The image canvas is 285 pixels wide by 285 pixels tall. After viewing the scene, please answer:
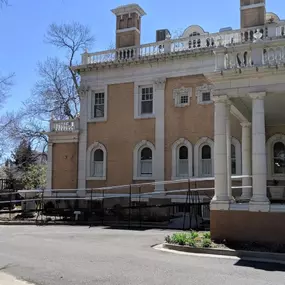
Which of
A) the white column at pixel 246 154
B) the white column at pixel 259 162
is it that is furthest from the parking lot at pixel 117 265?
the white column at pixel 246 154

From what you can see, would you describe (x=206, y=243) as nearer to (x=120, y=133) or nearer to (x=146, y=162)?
(x=146, y=162)

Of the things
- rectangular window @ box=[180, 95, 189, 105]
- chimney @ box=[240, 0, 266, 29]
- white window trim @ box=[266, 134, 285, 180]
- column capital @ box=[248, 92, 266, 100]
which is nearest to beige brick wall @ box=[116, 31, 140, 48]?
rectangular window @ box=[180, 95, 189, 105]

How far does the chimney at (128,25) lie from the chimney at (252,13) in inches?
274

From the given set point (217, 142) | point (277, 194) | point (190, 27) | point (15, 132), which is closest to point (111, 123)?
point (190, 27)

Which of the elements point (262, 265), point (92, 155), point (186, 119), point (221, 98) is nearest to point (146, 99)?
point (186, 119)

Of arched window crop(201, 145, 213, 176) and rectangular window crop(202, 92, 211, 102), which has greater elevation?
rectangular window crop(202, 92, 211, 102)

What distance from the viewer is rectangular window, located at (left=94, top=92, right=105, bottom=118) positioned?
25547 millimetres

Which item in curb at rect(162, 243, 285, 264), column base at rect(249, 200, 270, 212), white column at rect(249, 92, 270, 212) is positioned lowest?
curb at rect(162, 243, 285, 264)

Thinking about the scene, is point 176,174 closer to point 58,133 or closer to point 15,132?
point 58,133

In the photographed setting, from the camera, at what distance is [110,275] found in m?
8.29

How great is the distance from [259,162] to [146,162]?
12384 mm

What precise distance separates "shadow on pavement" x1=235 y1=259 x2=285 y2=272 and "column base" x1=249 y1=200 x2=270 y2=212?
2.13 meters

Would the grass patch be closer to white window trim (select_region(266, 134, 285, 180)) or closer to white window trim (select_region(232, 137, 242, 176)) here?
white window trim (select_region(266, 134, 285, 180))

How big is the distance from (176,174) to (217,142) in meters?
10.2
